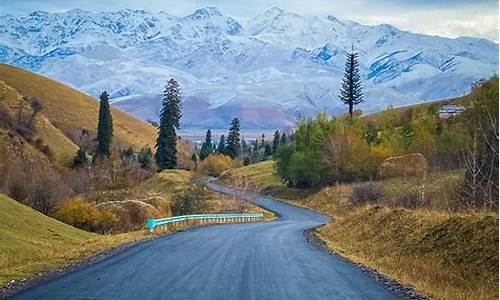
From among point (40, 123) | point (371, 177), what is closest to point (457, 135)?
point (371, 177)

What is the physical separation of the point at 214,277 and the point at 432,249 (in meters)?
7.38

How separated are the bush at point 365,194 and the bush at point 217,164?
8104 centimetres

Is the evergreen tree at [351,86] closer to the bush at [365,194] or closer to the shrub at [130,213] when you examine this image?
the bush at [365,194]

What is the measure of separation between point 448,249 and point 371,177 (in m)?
72.9

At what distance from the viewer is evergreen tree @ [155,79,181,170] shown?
114750 millimetres

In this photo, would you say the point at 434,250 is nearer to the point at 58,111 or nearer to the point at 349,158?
the point at 349,158

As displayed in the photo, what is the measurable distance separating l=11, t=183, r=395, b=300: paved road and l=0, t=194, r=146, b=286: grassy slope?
4.71ft

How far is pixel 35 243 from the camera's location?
2941 cm

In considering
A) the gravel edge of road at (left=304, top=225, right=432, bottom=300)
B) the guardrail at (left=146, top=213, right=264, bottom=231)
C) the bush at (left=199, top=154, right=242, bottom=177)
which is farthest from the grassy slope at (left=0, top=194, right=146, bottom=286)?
the bush at (left=199, top=154, right=242, bottom=177)

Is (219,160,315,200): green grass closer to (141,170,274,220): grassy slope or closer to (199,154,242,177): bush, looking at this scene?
(199,154,242,177): bush

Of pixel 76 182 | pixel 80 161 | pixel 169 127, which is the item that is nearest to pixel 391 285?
pixel 76 182

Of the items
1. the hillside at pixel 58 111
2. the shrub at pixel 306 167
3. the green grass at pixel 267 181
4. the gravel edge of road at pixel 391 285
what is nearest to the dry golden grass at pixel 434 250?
the gravel edge of road at pixel 391 285

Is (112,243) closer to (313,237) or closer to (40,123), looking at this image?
(313,237)

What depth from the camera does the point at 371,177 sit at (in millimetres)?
92812
